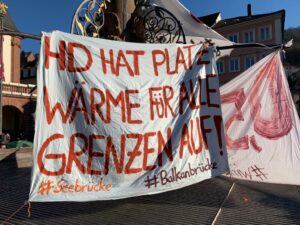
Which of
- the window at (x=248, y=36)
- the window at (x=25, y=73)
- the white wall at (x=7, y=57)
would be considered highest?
the window at (x=248, y=36)

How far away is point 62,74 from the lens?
15.1 ft

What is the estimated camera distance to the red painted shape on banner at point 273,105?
664 centimetres

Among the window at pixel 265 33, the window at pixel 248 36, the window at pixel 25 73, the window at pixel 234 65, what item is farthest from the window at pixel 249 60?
the window at pixel 25 73

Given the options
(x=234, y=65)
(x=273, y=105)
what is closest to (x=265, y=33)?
(x=234, y=65)

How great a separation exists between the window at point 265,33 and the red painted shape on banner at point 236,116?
146 ft

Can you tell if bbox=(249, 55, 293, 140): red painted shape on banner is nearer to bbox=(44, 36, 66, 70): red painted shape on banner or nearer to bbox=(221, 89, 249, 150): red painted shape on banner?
bbox=(221, 89, 249, 150): red painted shape on banner

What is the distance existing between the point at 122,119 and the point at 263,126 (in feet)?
9.06

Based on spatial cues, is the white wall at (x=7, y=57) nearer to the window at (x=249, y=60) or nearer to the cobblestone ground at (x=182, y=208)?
the window at (x=249, y=60)

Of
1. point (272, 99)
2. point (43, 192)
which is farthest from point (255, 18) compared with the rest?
point (43, 192)

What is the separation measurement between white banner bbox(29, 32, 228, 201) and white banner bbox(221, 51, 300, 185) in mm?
981

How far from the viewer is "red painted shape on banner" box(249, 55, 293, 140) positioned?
6641mm

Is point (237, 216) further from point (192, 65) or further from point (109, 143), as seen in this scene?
point (192, 65)

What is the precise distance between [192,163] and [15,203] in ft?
7.71

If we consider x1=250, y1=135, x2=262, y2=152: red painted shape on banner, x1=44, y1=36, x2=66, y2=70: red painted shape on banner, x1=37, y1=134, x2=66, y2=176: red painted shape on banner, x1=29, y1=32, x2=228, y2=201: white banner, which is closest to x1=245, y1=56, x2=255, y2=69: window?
x1=250, y1=135, x2=262, y2=152: red painted shape on banner
